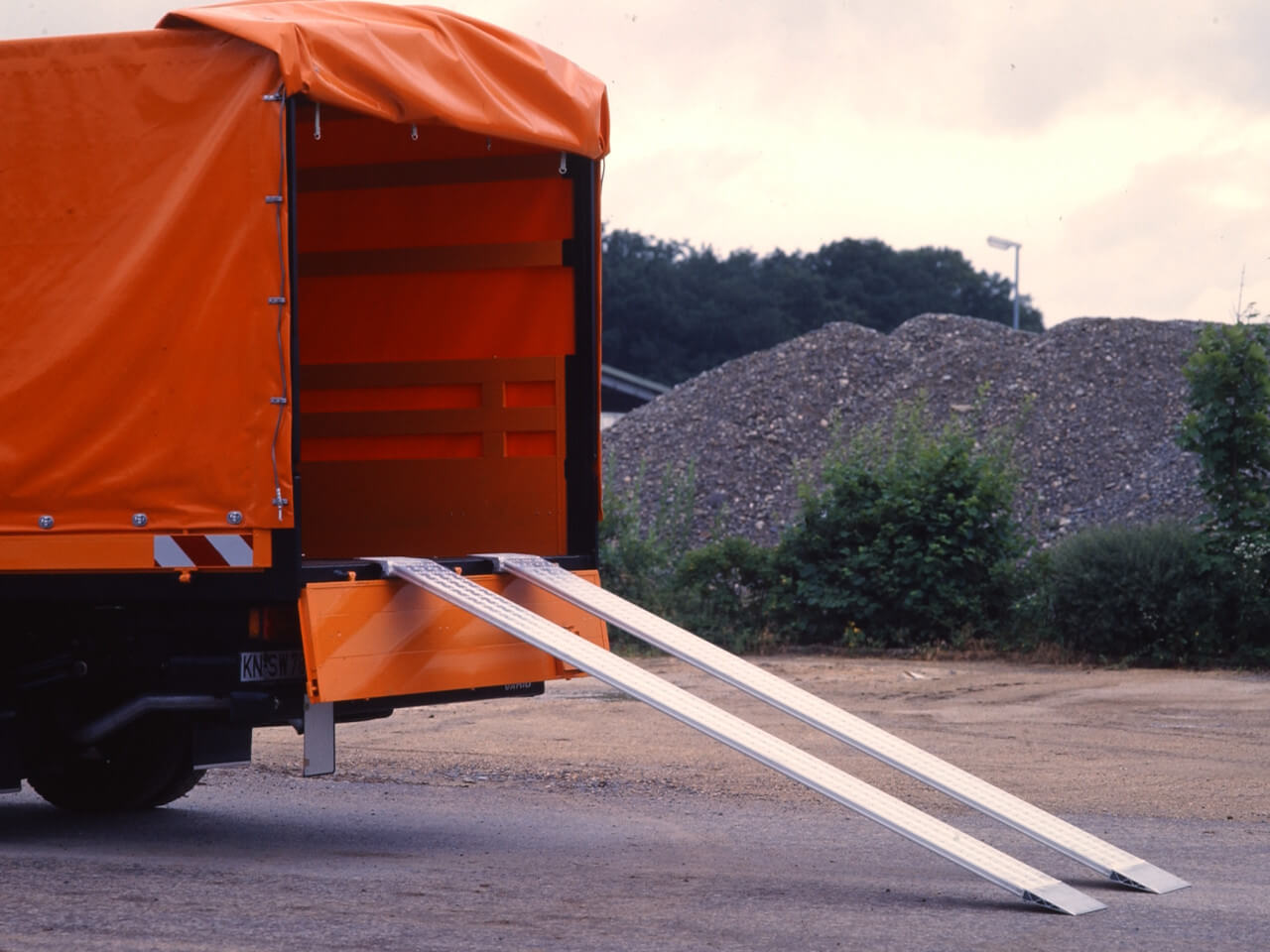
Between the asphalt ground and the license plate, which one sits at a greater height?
the license plate

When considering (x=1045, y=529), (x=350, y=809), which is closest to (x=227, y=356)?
(x=350, y=809)

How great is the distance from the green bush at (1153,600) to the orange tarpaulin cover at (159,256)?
10597mm

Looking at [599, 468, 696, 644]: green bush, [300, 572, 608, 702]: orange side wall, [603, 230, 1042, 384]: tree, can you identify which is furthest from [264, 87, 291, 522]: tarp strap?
[603, 230, 1042, 384]: tree

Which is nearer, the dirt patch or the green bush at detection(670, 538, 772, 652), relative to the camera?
the dirt patch

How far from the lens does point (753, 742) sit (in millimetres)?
6531

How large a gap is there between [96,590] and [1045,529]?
1860 centimetres

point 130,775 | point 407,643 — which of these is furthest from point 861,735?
point 130,775

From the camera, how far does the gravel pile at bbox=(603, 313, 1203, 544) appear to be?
83.7 feet

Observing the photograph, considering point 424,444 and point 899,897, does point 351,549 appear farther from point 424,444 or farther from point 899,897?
point 899,897

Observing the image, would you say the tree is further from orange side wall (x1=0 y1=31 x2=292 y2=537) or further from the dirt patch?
orange side wall (x1=0 y1=31 x2=292 y2=537)

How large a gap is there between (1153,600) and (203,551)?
36.9ft

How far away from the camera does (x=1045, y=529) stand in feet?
77.4

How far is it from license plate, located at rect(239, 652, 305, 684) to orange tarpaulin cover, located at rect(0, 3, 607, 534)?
629 millimetres

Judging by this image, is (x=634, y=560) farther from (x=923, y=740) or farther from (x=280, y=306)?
(x=280, y=306)
